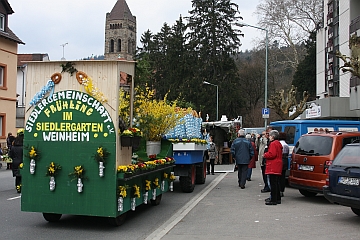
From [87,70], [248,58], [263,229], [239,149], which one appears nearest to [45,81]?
[87,70]

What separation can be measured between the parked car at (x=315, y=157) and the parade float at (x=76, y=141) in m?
5.29

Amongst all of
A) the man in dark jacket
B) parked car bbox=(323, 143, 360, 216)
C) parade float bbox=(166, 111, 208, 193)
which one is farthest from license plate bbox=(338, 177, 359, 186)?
the man in dark jacket

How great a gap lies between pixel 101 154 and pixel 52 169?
0.93 metres

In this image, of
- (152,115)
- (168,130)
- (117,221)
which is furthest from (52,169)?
(168,130)

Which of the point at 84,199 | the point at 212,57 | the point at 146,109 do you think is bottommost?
the point at 84,199

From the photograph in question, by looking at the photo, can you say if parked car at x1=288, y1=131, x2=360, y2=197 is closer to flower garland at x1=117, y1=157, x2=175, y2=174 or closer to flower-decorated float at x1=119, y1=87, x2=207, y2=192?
flower-decorated float at x1=119, y1=87, x2=207, y2=192

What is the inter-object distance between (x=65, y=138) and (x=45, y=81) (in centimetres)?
110

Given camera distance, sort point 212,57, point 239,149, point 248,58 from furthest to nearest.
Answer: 1. point 248,58
2. point 212,57
3. point 239,149

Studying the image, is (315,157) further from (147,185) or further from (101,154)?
(101,154)

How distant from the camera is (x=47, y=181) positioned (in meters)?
8.45

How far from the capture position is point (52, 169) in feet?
27.3

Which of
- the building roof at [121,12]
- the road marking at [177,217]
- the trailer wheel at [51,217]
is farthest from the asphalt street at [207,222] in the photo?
the building roof at [121,12]

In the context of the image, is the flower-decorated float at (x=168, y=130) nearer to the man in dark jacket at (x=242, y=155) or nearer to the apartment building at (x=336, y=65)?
the man in dark jacket at (x=242, y=155)

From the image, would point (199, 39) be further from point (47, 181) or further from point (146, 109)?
point (47, 181)
